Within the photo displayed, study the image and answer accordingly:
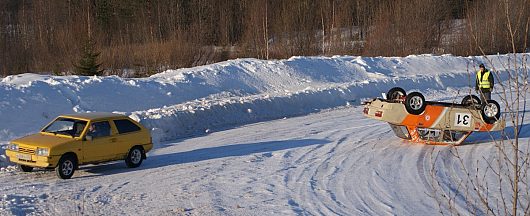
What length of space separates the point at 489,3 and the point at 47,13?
3175 centimetres

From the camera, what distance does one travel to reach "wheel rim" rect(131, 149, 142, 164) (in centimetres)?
1659

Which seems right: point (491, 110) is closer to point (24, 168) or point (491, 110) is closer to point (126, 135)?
point (126, 135)

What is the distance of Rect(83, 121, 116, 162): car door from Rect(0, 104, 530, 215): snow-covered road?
1.32 ft

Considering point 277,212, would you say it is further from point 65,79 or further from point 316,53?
point 316,53

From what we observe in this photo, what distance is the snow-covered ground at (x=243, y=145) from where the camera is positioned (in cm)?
1313

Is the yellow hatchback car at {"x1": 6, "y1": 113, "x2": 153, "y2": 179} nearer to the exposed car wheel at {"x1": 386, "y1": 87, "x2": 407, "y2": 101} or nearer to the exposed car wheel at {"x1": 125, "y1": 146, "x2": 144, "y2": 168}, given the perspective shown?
the exposed car wheel at {"x1": 125, "y1": 146, "x2": 144, "y2": 168}

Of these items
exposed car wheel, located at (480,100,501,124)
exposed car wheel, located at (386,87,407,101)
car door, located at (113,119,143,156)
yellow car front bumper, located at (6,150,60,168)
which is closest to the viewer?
yellow car front bumper, located at (6,150,60,168)

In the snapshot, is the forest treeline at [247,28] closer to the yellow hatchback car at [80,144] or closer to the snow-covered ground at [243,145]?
the snow-covered ground at [243,145]

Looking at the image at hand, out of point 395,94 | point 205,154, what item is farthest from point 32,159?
point 395,94

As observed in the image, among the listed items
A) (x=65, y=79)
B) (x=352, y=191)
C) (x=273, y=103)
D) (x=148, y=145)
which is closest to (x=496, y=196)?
(x=352, y=191)

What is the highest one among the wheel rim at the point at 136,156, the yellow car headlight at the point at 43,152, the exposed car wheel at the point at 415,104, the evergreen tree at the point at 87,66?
the evergreen tree at the point at 87,66

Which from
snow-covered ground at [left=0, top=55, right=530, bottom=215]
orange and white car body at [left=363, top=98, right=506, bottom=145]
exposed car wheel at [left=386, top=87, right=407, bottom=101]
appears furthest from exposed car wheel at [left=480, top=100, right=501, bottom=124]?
exposed car wheel at [left=386, top=87, right=407, bottom=101]

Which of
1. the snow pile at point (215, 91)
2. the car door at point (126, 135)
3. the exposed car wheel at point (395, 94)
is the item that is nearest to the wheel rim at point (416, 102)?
the exposed car wheel at point (395, 94)

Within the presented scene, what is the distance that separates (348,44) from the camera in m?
49.6
